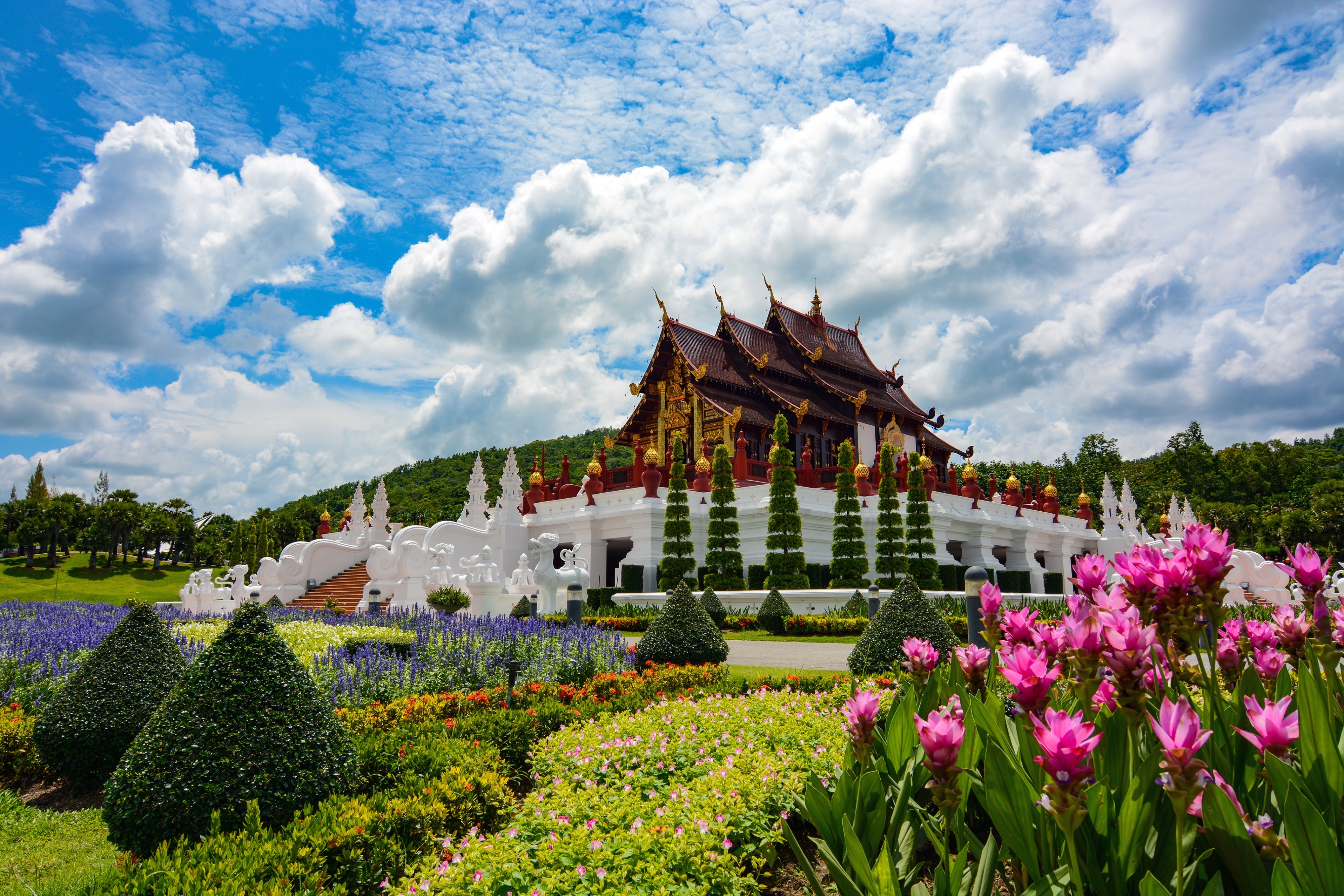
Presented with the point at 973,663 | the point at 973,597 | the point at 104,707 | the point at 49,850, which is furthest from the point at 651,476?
the point at 973,663

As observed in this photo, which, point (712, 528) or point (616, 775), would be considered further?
point (712, 528)

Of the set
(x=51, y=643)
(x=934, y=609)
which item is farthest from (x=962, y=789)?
(x=51, y=643)

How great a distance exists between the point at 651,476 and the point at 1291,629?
22.5 meters

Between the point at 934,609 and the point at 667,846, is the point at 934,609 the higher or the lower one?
the higher one

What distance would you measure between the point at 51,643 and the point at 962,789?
11.6 meters

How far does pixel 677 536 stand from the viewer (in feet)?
74.0

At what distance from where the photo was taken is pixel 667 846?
368 centimetres

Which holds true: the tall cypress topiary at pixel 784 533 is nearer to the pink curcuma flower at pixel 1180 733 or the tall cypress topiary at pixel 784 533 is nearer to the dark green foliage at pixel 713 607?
the dark green foliage at pixel 713 607

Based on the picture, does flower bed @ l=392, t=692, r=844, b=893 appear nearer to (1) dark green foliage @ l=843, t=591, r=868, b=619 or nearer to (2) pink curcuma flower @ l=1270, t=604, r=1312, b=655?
(2) pink curcuma flower @ l=1270, t=604, r=1312, b=655

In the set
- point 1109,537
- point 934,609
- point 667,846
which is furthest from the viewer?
point 1109,537

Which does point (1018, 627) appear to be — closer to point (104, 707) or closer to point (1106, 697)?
point (1106, 697)

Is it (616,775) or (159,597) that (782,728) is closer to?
(616,775)

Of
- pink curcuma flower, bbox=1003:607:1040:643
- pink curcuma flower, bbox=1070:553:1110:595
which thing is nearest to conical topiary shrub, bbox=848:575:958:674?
pink curcuma flower, bbox=1003:607:1040:643

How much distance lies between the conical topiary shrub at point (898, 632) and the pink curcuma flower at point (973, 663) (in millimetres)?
5087
